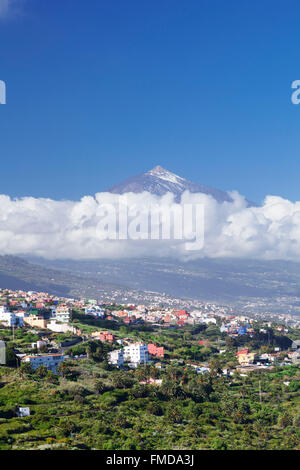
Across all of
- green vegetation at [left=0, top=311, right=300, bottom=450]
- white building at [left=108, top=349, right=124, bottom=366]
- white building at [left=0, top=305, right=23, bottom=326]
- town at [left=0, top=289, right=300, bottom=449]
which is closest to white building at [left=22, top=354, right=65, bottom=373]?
town at [left=0, top=289, right=300, bottom=449]

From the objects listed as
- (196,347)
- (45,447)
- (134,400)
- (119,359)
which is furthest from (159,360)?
(45,447)

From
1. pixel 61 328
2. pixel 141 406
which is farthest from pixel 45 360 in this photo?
pixel 61 328

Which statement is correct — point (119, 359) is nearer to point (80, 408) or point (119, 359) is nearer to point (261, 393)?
point (261, 393)

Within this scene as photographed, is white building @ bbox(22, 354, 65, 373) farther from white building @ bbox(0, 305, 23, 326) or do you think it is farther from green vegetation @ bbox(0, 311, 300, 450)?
white building @ bbox(0, 305, 23, 326)

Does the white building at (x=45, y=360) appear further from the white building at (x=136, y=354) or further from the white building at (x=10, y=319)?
the white building at (x=10, y=319)

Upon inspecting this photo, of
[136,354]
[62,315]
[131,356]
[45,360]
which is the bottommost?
[131,356]

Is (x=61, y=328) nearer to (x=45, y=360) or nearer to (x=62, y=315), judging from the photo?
(x=62, y=315)

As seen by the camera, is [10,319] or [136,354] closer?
[136,354]

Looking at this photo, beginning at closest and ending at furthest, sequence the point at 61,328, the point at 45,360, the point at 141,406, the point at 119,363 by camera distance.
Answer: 1. the point at 141,406
2. the point at 45,360
3. the point at 119,363
4. the point at 61,328
